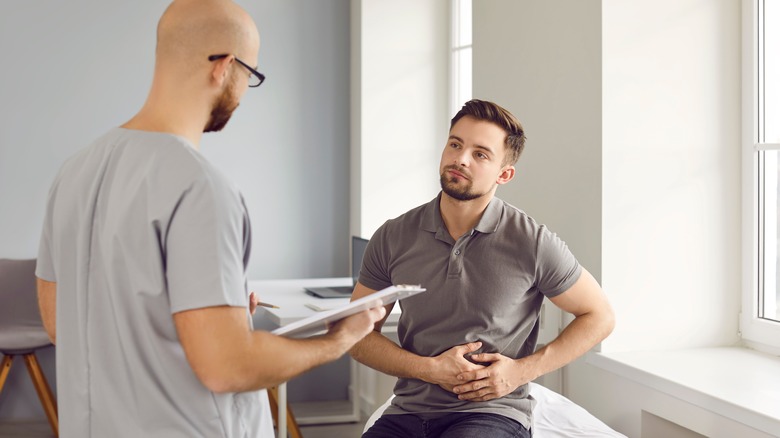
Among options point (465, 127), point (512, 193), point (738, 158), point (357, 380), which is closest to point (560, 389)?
point (512, 193)

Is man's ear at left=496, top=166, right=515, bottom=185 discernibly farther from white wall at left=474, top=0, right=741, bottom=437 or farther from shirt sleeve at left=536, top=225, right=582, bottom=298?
white wall at left=474, top=0, right=741, bottom=437

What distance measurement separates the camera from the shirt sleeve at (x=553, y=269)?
2.00m

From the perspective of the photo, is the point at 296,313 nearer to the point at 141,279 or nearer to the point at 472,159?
the point at 472,159

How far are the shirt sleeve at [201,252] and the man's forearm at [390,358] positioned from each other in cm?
85

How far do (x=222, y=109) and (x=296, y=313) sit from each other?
193 centimetres

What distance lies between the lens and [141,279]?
3.94 feet

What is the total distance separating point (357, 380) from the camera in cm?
438

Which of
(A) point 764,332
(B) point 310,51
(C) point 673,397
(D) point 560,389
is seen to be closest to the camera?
(C) point 673,397

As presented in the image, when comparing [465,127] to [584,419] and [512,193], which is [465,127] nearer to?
[584,419]

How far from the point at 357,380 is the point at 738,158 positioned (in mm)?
2355

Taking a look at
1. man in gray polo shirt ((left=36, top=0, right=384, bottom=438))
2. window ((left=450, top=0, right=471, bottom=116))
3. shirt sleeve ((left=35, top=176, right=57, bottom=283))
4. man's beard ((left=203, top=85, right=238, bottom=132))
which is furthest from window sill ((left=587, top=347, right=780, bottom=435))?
window ((left=450, top=0, right=471, bottom=116))

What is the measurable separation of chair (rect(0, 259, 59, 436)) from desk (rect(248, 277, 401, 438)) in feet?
3.54

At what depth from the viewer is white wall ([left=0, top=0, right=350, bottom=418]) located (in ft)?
14.2

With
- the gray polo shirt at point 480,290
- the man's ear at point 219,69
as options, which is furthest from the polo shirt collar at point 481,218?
the man's ear at point 219,69
